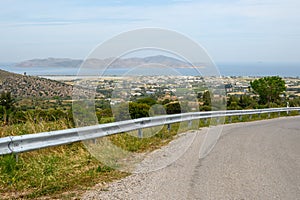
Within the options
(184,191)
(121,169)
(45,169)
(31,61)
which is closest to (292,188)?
(184,191)

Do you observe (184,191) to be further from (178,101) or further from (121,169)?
(178,101)

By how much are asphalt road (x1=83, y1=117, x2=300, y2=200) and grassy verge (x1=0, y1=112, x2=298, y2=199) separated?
481 millimetres

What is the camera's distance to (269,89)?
1825 inches

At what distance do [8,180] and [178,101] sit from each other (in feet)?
26.6

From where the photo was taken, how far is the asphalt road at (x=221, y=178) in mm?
6910

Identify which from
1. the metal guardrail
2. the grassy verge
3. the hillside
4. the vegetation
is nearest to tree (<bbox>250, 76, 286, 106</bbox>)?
the hillside

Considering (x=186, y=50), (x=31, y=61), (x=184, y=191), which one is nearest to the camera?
(x=184, y=191)

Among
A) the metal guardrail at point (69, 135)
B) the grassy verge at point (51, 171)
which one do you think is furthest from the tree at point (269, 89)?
the grassy verge at point (51, 171)

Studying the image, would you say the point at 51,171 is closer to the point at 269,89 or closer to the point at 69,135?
the point at 69,135

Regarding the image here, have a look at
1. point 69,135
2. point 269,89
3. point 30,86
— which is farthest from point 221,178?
point 269,89

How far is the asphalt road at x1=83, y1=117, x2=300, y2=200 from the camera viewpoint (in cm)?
691

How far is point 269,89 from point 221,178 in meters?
40.0

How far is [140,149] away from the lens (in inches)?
474

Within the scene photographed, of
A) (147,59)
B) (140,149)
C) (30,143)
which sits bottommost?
(140,149)
